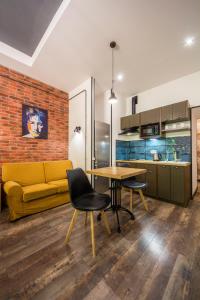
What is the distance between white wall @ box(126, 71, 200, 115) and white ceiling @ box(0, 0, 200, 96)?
0.62 feet

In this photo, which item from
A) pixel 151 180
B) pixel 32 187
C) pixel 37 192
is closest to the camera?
pixel 37 192

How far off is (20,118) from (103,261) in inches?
125

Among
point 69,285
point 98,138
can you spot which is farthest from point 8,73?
point 69,285

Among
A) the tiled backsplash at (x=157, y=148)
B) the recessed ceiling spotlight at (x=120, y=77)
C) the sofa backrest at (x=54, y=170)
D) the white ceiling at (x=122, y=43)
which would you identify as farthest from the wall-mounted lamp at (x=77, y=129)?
the recessed ceiling spotlight at (x=120, y=77)

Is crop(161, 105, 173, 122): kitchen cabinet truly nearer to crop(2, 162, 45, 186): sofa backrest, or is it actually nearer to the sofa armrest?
crop(2, 162, 45, 186): sofa backrest

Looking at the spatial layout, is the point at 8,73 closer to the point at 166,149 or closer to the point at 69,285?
the point at 69,285

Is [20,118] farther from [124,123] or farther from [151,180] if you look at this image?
[151,180]

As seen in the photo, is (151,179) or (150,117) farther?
(150,117)

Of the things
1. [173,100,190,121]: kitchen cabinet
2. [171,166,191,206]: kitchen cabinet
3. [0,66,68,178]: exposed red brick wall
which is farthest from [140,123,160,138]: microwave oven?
[0,66,68,178]: exposed red brick wall

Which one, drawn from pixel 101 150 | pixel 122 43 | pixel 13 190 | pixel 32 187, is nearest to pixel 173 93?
pixel 122 43

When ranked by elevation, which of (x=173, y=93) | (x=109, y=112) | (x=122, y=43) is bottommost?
(x=109, y=112)

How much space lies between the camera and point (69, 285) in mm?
1163

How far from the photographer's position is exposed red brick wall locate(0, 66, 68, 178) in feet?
9.43

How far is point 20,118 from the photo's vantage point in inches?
121
